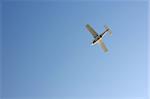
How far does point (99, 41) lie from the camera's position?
10297mm

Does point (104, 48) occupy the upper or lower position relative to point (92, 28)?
lower

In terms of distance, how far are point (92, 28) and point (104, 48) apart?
919 millimetres

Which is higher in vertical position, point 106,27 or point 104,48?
point 106,27

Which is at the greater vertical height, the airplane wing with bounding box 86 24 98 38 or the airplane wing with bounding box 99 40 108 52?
the airplane wing with bounding box 86 24 98 38

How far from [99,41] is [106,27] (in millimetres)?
615

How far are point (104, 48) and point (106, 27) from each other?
83 centimetres

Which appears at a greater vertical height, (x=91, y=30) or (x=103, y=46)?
(x=91, y=30)

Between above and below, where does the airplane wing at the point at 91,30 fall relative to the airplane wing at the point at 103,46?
above

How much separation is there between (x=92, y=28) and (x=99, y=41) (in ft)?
1.90

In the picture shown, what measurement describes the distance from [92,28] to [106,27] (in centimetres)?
56

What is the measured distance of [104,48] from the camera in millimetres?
10320

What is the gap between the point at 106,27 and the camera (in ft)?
33.8

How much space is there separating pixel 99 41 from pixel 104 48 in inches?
13.4
